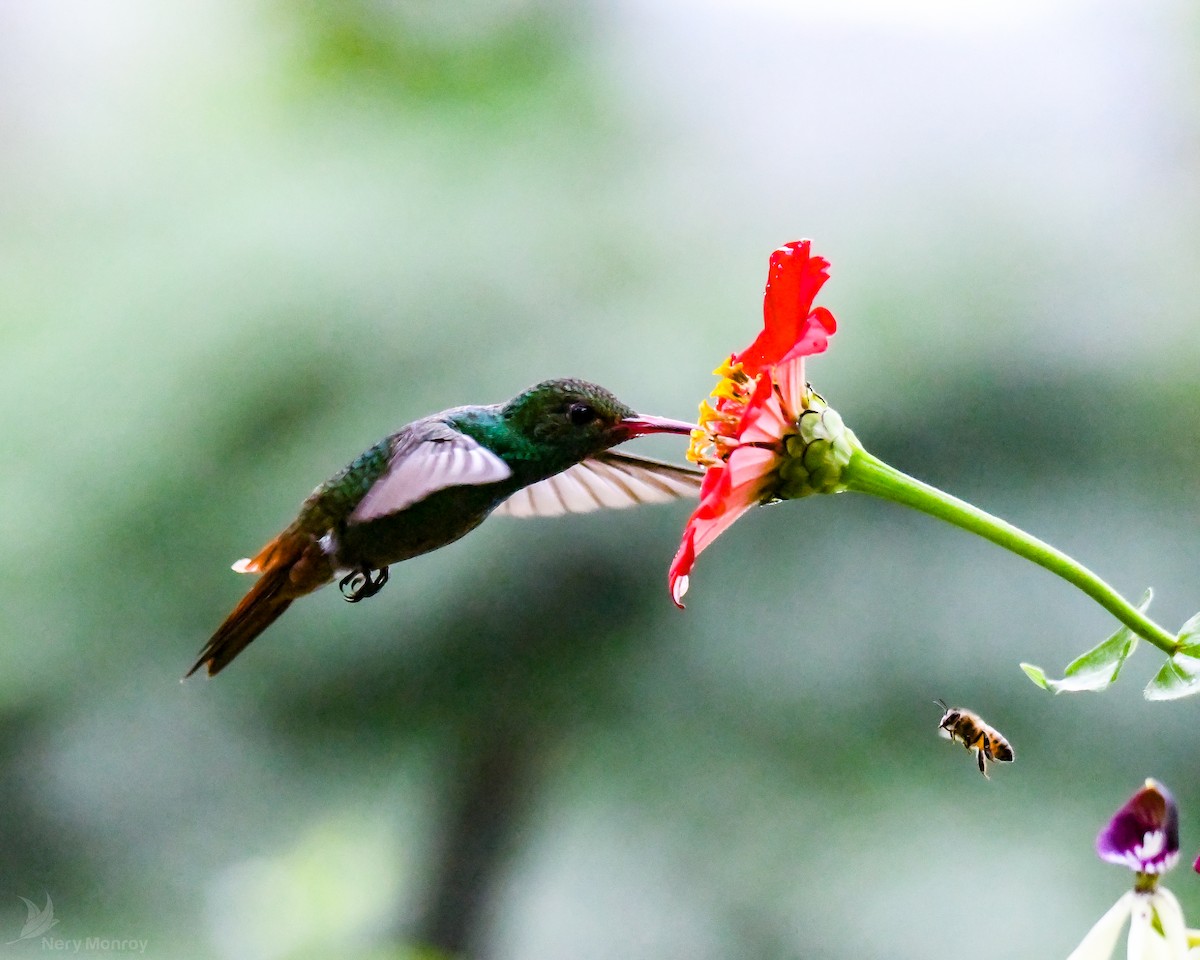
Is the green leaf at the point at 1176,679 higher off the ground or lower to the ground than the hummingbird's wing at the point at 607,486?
lower

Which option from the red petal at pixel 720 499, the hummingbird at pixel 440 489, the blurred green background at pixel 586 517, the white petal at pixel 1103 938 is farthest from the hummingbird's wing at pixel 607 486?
the blurred green background at pixel 586 517

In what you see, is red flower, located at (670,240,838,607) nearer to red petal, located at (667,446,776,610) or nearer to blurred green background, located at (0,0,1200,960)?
red petal, located at (667,446,776,610)

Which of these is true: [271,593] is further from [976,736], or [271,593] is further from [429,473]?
[976,736]

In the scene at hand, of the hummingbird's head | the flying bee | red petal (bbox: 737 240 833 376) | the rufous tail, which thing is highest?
red petal (bbox: 737 240 833 376)

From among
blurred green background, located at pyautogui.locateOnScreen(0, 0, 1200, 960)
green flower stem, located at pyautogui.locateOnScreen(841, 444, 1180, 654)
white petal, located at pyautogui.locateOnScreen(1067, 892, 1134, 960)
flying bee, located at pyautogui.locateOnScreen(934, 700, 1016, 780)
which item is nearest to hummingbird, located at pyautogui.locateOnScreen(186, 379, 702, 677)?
green flower stem, located at pyautogui.locateOnScreen(841, 444, 1180, 654)

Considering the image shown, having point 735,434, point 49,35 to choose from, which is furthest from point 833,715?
point 49,35

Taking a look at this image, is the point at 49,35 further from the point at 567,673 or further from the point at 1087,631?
the point at 1087,631

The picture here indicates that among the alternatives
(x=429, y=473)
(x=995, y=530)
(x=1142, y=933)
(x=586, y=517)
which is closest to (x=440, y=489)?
(x=429, y=473)

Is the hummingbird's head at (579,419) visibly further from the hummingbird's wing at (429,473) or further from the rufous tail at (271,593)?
the rufous tail at (271,593)
